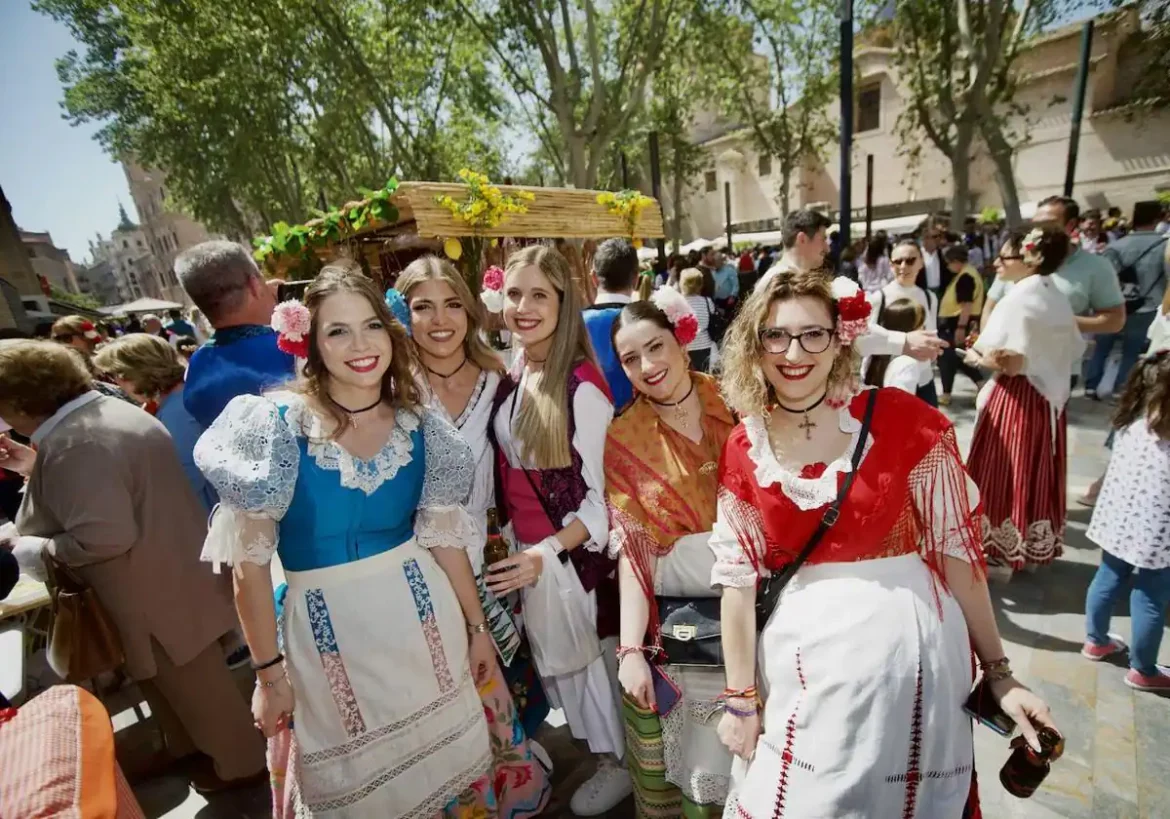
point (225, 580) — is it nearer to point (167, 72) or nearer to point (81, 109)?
point (167, 72)

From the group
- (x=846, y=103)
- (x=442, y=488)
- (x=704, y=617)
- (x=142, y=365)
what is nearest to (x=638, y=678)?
(x=704, y=617)

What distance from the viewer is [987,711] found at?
1.44 meters

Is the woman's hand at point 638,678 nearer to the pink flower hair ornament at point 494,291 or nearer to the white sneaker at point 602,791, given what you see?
the white sneaker at point 602,791

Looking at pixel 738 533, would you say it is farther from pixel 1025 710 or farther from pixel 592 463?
pixel 1025 710

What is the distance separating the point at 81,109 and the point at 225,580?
2570 centimetres

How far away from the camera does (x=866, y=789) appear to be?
1.35 metres

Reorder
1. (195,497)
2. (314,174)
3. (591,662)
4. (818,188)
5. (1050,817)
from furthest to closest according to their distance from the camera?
(818,188) < (314,174) < (195,497) < (591,662) < (1050,817)

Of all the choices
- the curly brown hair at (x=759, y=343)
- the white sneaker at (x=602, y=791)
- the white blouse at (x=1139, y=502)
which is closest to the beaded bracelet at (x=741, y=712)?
the curly brown hair at (x=759, y=343)

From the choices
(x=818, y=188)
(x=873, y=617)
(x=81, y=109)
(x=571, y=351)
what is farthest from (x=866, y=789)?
(x=818, y=188)

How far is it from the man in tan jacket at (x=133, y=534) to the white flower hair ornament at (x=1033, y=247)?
466cm

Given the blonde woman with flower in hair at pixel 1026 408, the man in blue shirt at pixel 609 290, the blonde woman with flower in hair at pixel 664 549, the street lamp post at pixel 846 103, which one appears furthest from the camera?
the street lamp post at pixel 846 103

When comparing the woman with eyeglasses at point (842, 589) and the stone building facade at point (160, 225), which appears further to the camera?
the stone building facade at point (160, 225)

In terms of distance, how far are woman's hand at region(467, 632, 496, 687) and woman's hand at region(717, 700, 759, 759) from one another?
872 millimetres

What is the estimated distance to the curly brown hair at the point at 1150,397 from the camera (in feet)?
7.95
